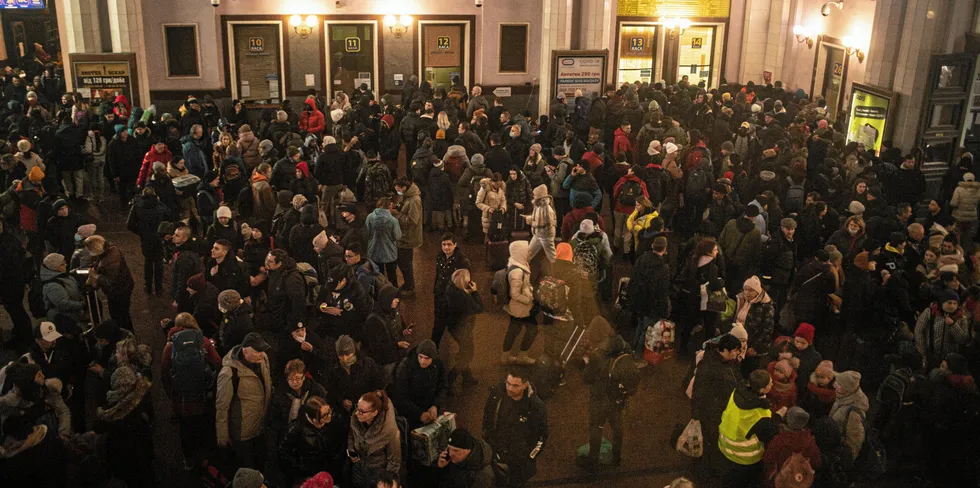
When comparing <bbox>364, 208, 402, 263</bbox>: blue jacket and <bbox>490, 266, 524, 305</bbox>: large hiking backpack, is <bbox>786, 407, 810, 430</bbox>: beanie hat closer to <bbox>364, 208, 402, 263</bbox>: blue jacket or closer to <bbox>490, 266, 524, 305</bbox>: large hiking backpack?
<bbox>490, 266, 524, 305</bbox>: large hiking backpack

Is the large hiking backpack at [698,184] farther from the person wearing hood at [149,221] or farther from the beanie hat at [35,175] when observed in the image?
the beanie hat at [35,175]

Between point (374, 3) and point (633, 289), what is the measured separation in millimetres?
16436

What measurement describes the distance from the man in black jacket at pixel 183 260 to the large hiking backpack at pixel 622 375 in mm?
4357

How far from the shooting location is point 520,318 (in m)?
8.77

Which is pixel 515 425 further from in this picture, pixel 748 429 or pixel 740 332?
pixel 740 332

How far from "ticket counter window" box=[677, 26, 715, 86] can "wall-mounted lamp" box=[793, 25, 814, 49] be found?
282 centimetres

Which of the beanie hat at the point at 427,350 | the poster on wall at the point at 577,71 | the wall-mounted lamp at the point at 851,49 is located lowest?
the beanie hat at the point at 427,350

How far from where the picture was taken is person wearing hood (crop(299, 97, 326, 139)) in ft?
55.3

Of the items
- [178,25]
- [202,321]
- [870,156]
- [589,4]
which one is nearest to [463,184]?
[202,321]

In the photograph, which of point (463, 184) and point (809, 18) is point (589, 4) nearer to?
point (809, 18)

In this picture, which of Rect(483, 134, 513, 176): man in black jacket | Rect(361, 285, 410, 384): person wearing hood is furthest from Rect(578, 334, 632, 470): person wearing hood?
Rect(483, 134, 513, 176): man in black jacket

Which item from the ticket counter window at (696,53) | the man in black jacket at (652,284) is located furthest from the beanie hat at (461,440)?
the ticket counter window at (696,53)

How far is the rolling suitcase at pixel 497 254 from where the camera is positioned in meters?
11.8

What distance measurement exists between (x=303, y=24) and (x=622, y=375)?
59.8ft
